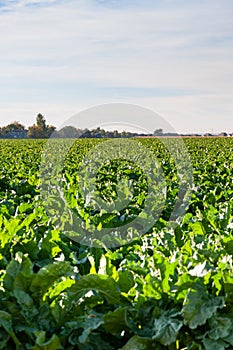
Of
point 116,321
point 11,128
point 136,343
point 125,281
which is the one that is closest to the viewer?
point 136,343

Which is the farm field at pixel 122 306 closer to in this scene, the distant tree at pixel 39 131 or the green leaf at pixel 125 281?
the green leaf at pixel 125 281

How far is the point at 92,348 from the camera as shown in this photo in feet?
10.2

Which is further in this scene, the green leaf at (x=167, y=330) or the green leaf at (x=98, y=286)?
the green leaf at (x=98, y=286)

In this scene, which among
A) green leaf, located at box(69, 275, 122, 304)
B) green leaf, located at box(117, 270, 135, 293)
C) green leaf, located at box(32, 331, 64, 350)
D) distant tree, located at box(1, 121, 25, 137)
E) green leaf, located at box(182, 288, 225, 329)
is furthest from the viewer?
distant tree, located at box(1, 121, 25, 137)

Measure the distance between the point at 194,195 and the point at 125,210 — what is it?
64.1 inches

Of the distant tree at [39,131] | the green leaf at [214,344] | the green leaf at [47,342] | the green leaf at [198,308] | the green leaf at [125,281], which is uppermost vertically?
the distant tree at [39,131]

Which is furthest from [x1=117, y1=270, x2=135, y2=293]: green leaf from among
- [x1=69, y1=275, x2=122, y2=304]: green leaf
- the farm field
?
[x1=69, y1=275, x2=122, y2=304]: green leaf

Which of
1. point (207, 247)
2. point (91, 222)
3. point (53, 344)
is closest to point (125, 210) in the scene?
point (91, 222)

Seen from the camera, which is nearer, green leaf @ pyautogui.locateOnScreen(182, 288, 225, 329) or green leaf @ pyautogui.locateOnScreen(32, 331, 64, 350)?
green leaf @ pyautogui.locateOnScreen(32, 331, 64, 350)

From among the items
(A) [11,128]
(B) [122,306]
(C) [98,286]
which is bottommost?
(B) [122,306]

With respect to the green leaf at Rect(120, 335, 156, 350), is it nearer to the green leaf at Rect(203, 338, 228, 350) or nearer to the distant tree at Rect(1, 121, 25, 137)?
the green leaf at Rect(203, 338, 228, 350)

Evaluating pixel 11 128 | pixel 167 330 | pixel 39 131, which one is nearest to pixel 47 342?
pixel 167 330

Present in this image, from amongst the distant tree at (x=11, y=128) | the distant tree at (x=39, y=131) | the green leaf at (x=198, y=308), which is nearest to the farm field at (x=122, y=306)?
the green leaf at (x=198, y=308)

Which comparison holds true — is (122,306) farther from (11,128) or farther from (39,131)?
(11,128)
